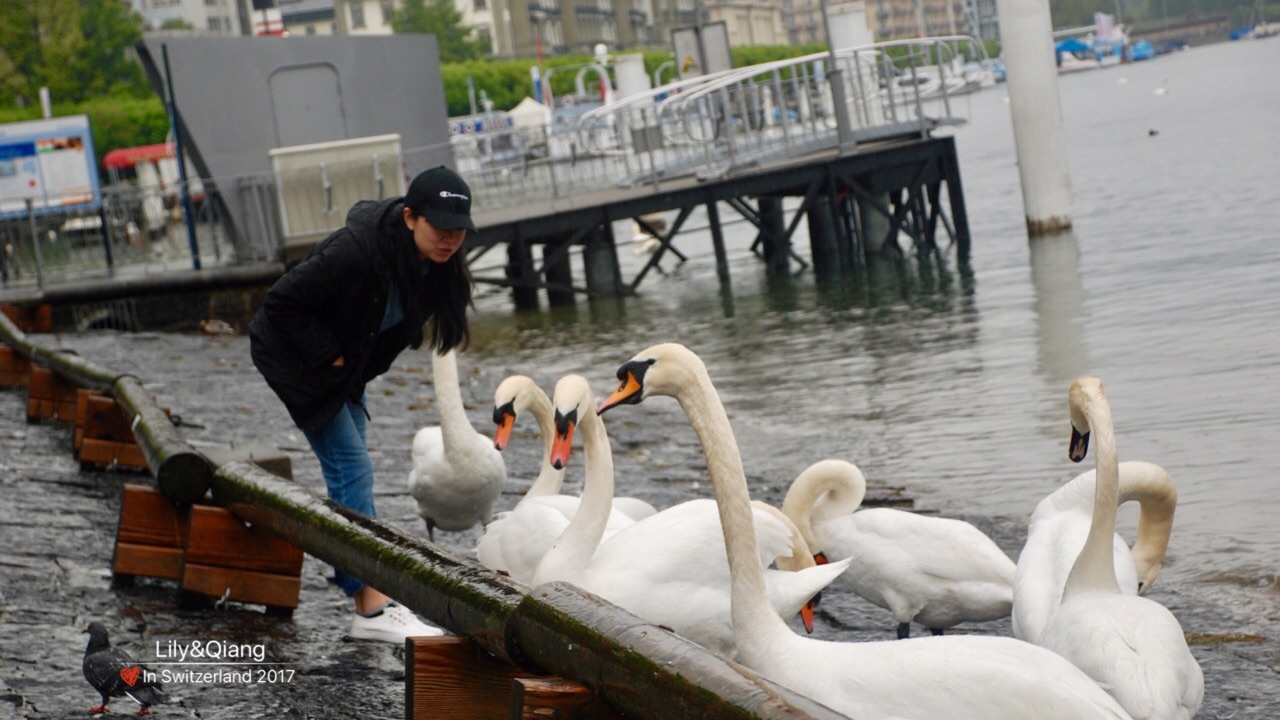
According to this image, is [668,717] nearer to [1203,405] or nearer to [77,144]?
[1203,405]

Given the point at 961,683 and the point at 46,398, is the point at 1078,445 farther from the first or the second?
the point at 46,398

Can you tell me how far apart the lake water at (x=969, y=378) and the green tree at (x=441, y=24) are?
8349 cm

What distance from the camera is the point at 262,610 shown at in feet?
19.8

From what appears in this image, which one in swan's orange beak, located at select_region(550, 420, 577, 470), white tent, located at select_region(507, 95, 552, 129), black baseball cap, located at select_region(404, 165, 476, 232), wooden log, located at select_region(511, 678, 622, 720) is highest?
white tent, located at select_region(507, 95, 552, 129)

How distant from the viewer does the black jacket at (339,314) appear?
5.39 m

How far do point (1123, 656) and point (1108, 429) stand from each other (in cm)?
101

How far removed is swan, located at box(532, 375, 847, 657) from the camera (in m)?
5.44

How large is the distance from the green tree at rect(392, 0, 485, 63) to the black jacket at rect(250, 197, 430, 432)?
10512 centimetres

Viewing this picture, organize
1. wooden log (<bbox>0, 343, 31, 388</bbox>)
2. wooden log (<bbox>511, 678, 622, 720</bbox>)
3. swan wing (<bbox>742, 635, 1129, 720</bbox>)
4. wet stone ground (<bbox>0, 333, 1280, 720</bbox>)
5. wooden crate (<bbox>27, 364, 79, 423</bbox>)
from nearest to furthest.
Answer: wooden log (<bbox>511, 678, 622, 720</bbox>) < swan wing (<bbox>742, 635, 1129, 720</bbox>) < wet stone ground (<bbox>0, 333, 1280, 720</bbox>) < wooden crate (<bbox>27, 364, 79, 423</bbox>) < wooden log (<bbox>0, 343, 31, 388</bbox>)

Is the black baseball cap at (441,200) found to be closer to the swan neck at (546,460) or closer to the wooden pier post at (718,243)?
the swan neck at (546,460)

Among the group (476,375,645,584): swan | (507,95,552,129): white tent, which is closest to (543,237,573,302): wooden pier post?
(476,375,645,584): swan

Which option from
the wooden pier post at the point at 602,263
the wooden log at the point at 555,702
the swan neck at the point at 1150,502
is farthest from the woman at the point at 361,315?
the wooden pier post at the point at 602,263

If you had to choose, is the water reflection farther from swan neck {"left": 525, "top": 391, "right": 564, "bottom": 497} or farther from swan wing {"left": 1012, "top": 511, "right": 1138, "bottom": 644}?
swan wing {"left": 1012, "top": 511, "right": 1138, "bottom": 644}

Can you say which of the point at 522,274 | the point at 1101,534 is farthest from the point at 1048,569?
the point at 522,274
